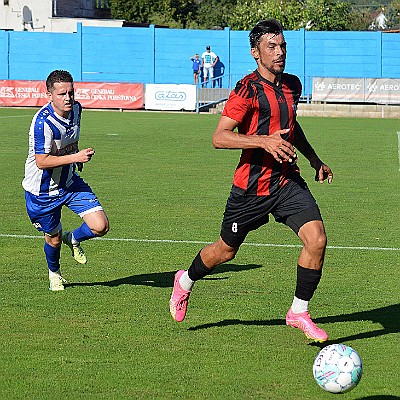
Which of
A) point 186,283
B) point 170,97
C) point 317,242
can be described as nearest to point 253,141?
point 317,242

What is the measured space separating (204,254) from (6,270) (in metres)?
2.81

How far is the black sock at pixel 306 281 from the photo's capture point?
6.80 meters

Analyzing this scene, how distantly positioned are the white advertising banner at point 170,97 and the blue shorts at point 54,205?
32.3m

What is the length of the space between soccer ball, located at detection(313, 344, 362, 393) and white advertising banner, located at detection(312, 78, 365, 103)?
121 ft

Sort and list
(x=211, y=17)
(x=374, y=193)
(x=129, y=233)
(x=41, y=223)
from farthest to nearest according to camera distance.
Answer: (x=211, y=17) < (x=374, y=193) < (x=129, y=233) < (x=41, y=223)

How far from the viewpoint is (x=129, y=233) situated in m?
11.7

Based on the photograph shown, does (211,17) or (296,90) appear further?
(211,17)

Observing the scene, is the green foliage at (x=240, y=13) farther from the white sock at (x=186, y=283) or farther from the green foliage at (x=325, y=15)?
the white sock at (x=186, y=283)

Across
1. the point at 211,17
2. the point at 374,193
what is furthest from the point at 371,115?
the point at 211,17

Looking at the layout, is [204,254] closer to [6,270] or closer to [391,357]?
[391,357]

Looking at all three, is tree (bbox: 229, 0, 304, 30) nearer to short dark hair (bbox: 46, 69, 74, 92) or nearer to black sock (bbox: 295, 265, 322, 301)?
short dark hair (bbox: 46, 69, 74, 92)

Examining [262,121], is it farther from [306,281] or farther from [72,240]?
[72,240]

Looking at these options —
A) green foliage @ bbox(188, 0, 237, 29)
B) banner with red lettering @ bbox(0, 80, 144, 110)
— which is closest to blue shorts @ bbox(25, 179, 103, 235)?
banner with red lettering @ bbox(0, 80, 144, 110)

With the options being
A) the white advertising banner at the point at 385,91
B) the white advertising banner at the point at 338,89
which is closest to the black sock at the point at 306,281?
the white advertising banner at the point at 385,91
